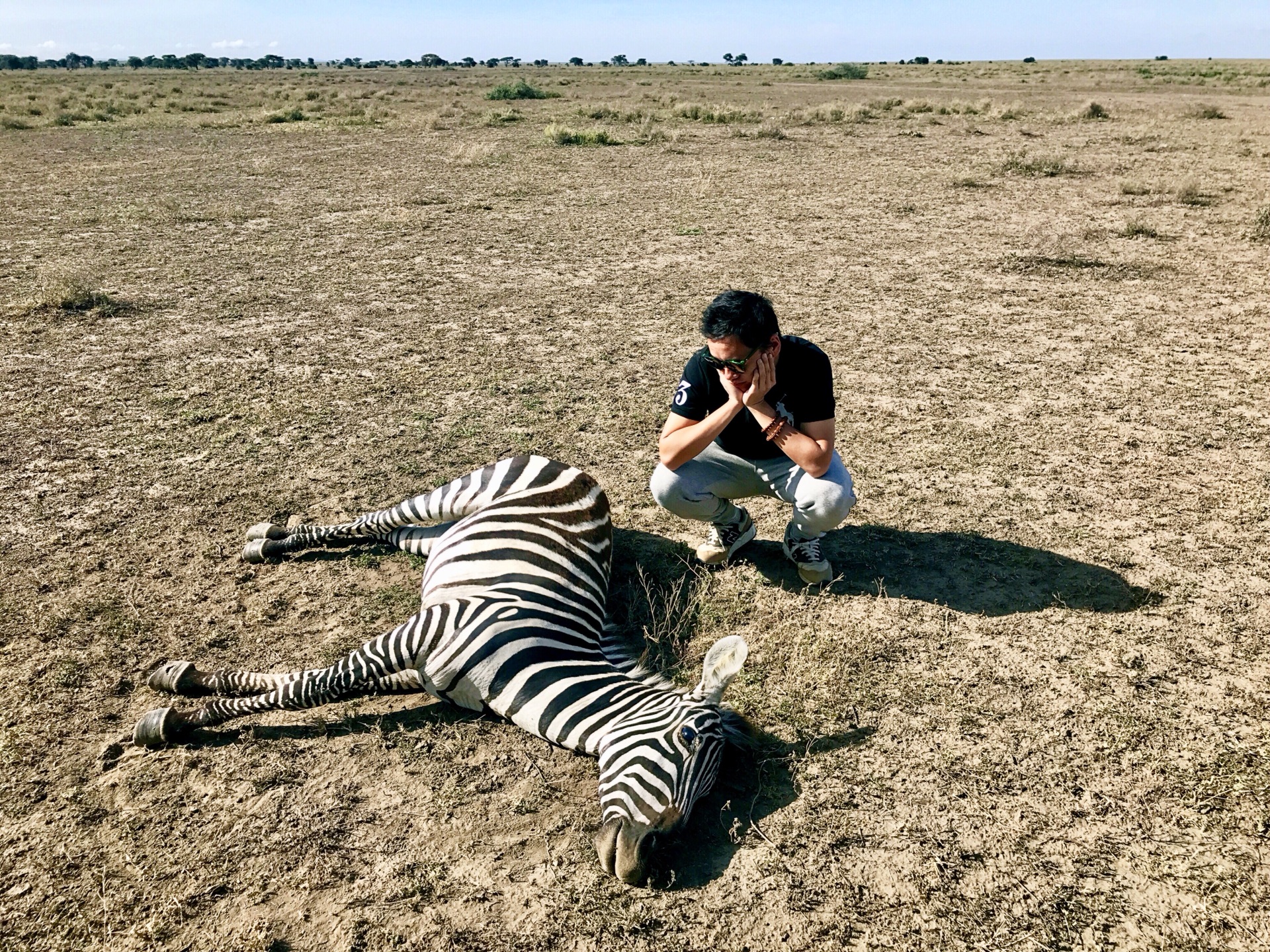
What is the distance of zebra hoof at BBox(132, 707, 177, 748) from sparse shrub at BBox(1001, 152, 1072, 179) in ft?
54.3

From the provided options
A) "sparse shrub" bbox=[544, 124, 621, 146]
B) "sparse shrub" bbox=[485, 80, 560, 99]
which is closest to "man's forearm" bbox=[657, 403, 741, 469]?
"sparse shrub" bbox=[544, 124, 621, 146]

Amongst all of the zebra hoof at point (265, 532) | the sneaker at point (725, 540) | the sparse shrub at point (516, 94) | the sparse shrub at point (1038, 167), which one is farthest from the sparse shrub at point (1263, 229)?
the sparse shrub at point (516, 94)

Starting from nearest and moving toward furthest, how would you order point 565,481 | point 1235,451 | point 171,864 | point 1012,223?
point 171,864, point 565,481, point 1235,451, point 1012,223

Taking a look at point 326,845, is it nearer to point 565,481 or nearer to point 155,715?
point 155,715

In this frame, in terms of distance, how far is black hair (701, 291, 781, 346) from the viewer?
156 inches

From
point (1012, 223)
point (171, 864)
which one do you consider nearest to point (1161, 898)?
point (171, 864)

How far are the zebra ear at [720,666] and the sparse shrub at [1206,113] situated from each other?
28391mm

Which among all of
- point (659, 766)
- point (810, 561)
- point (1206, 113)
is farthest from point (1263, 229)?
point (1206, 113)

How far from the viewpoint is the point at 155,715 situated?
364 centimetres

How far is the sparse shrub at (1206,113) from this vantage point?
24.3m

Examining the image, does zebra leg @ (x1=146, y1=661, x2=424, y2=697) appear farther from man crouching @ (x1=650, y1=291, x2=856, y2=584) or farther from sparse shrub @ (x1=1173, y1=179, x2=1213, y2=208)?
sparse shrub @ (x1=1173, y1=179, x2=1213, y2=208)

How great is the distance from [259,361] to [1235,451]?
7862 mm

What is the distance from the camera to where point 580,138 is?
20953 mm

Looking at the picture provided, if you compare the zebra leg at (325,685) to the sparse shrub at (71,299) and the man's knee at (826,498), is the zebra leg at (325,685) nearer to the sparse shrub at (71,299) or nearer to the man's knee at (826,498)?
the man's knee at (826,498)
